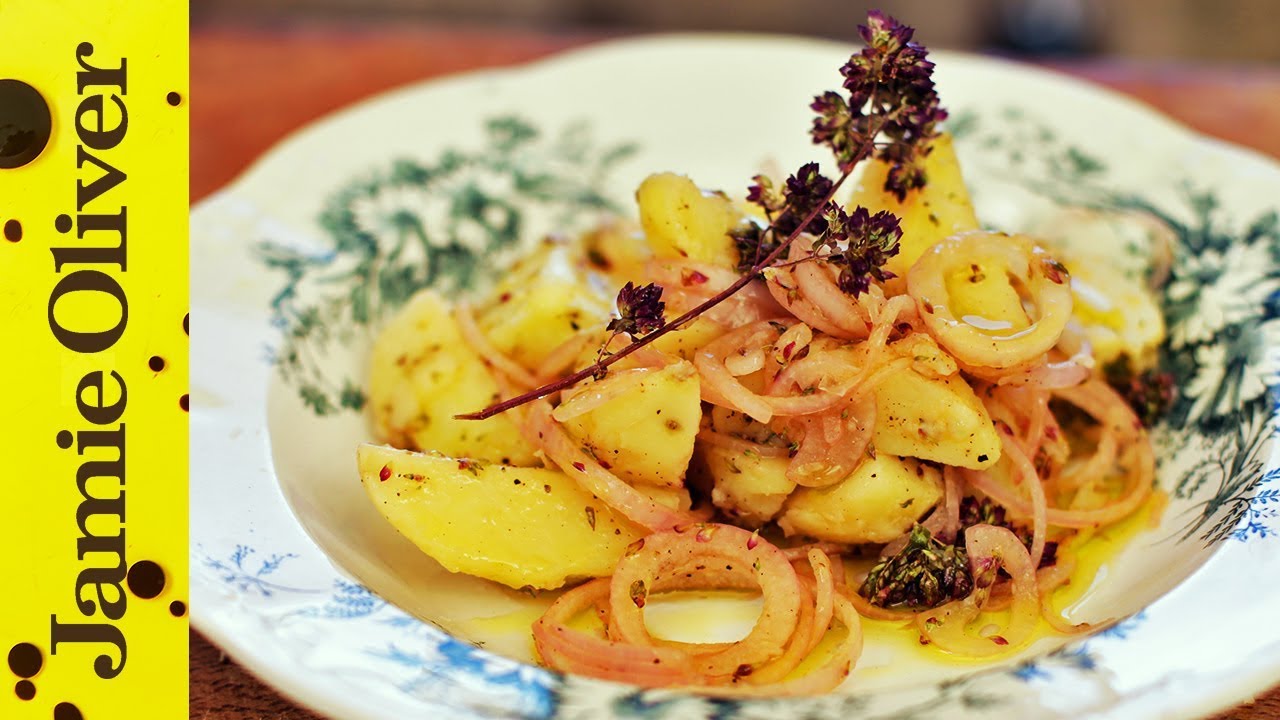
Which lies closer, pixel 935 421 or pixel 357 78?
pixel 935 421

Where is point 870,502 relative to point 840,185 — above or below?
below

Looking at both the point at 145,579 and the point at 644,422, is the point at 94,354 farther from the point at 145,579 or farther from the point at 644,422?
the point at 644,422

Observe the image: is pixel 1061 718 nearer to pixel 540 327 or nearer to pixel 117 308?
pixel 540 327

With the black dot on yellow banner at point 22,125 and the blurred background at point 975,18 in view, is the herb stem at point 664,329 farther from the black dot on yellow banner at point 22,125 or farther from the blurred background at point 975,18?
the blurred background at point 975,18

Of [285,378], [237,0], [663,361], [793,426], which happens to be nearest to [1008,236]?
[793,426]

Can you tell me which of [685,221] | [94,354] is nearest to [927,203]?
[685,221]

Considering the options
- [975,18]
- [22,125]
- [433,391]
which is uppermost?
[975,18]

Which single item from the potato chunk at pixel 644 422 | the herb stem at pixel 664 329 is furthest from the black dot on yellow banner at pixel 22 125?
the potato chunk at pixel 644 422

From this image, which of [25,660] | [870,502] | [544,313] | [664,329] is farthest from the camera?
[544,313]
